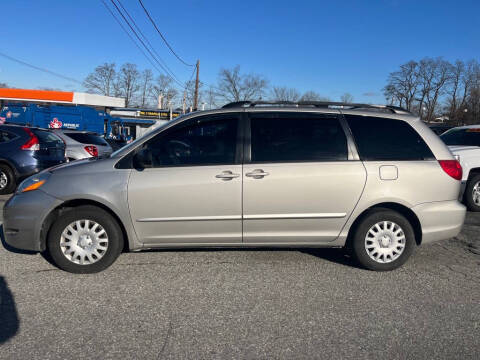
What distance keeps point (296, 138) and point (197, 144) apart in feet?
3.53

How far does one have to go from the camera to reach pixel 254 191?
3887 millimetres

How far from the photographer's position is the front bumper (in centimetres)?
386

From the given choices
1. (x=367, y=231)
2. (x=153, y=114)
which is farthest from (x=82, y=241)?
(x=153, y=114)

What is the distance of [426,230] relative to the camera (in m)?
4.11

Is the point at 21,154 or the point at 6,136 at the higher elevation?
the point at 6,136

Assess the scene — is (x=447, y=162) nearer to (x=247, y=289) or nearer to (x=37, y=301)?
(x=247, y=289)

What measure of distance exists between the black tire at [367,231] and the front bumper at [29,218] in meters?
3.19

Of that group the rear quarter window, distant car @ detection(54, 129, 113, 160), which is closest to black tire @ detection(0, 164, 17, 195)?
the rear quarter window

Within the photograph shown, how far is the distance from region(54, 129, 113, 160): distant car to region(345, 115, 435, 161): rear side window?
7.49m

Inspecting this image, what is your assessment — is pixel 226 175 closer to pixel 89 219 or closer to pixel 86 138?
pixel 89 219

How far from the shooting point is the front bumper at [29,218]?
3.86m

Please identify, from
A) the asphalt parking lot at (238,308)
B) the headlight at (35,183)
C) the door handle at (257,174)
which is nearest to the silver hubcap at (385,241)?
the asphalt parking lot at (238,308)

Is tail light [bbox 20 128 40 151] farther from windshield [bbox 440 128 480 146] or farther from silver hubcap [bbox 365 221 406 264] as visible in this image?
windshield [bbox 440 128 480 146]

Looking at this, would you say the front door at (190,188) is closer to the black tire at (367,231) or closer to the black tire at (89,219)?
the black tire at (89,219)
